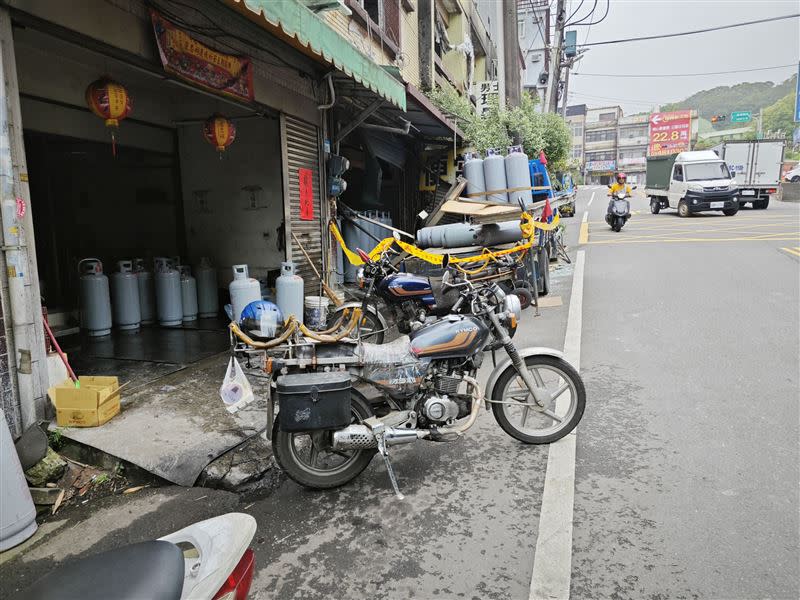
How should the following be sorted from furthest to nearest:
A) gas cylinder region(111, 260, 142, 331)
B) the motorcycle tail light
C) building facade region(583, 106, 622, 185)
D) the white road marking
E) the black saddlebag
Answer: building facade region(583, 106, 622, 185), gas cylinder region(111, 260, 142, 331), the black saddlebag, the white road marking, the motorcycle tail light

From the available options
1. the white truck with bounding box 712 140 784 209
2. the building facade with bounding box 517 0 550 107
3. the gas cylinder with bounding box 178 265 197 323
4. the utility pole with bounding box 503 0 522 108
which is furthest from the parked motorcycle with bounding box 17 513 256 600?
the building facade with bounding box 517 0 550 107

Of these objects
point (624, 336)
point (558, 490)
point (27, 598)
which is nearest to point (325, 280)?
point (624, 336)

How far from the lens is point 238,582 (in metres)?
1.63

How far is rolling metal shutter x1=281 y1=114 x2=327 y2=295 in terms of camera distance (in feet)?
24.3

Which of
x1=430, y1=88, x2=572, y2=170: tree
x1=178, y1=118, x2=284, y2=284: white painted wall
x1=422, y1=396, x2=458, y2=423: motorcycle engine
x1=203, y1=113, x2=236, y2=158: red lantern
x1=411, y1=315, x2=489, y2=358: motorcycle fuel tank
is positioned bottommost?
x1=422, y1=396, x2=458, y2=423: motorcycle engine

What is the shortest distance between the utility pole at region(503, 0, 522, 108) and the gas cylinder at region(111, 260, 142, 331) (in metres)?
14.9

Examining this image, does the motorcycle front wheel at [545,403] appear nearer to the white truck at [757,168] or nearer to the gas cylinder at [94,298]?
the gas cylinder at [94,298]

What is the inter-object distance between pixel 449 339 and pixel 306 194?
192 inches

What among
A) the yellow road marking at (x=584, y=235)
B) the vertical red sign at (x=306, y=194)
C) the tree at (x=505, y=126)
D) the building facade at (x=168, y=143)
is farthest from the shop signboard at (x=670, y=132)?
the vertical red sign at (x=306, y=194)

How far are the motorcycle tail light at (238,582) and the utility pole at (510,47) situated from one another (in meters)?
19.0

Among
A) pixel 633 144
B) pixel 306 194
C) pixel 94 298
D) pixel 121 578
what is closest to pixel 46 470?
pixel 121 578

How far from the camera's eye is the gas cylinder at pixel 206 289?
324 inches

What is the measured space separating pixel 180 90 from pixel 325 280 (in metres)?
3.46

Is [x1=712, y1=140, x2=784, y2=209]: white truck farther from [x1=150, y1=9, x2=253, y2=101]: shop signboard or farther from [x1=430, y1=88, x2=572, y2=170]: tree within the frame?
[x1=150, y1=9, x2=253, y2=101]: shop signboard
